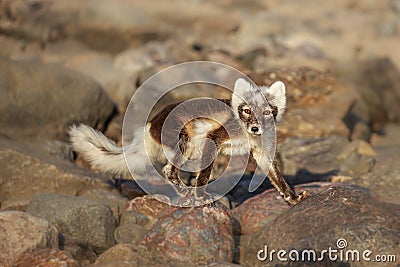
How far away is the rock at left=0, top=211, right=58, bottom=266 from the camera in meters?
7.75

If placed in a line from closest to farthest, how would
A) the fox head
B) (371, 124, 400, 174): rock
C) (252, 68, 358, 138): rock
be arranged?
1. the fox head
2. (371, 124, 400, 174): rock
3. (252, 68, 358, 138): rock

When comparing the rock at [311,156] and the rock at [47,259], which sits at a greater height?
the rock at [311,156]

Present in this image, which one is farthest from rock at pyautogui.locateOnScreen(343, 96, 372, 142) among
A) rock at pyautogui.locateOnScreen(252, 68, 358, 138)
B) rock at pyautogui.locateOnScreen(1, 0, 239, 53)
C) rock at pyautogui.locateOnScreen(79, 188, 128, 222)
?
rock at pyautogui.locateOnScreen(1, 0, 239, 53)

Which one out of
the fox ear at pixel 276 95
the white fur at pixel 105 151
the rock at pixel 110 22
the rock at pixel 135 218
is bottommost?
the rock at pixel 135 218

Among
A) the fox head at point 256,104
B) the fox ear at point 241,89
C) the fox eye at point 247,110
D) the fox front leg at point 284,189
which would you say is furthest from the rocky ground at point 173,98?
the fox ear at point 241,89

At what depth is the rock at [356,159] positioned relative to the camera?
12.0 meters

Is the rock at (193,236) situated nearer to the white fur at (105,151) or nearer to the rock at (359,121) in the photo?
the white fur at (105,151)

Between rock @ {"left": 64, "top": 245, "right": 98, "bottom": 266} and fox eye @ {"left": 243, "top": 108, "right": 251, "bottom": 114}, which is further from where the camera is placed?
fox eye @ {"left": 243, "top": 108, "right": 251, "bottom": 114}

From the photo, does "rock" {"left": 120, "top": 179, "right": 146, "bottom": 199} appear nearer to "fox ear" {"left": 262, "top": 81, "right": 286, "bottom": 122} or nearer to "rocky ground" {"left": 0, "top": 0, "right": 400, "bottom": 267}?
"rocky ground" {"left": 0, "top": 0, "right": 400, "bottom": 267}

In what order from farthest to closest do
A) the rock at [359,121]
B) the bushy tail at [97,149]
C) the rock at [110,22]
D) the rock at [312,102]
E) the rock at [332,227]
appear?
the rock at [110,22]
the rock at [359,121]
the rock at [312,102]
the bushy tail at [97,149]
the rock at [332,227]

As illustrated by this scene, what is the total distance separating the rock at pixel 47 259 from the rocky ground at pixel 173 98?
18mm

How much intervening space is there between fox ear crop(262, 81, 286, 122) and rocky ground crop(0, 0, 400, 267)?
4.63 feet

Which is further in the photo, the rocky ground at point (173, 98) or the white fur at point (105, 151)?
the white fur at point (105, 151)

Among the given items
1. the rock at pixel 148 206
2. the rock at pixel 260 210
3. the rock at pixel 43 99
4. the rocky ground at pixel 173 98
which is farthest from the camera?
the rock at pixel 43 99
